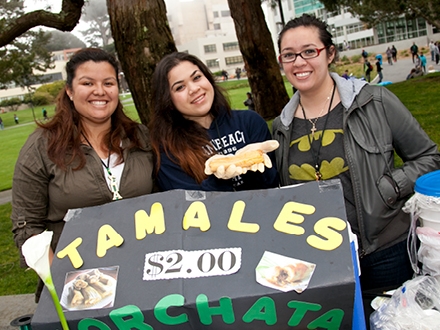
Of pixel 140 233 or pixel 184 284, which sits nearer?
pixel 184 284

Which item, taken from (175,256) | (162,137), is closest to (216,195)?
(175,256)

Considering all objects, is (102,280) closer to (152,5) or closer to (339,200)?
(339,200)

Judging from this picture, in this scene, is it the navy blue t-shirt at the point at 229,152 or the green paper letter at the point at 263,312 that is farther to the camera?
the navy blue t-shirt at the point at 229,152

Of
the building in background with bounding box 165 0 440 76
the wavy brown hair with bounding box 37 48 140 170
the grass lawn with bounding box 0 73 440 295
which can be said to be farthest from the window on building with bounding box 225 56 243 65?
the wavy brown hair with bounding box 37 48 140 170

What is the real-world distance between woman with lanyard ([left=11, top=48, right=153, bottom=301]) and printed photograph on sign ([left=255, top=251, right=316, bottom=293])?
91 cm

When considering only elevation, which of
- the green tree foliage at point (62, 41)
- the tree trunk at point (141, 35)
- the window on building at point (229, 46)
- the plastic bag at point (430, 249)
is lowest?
the plastic bag at point (430, 249)

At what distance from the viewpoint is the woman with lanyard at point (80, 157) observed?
1.98 metres

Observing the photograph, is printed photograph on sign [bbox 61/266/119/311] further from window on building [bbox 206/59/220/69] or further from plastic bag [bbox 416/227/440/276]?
window on building [bbox 206/59/220/69]

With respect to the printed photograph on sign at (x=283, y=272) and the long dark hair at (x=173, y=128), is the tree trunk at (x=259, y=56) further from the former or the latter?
the printed photograph on sign at (x=283, y=272)

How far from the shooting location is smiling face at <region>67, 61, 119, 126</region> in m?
2.07

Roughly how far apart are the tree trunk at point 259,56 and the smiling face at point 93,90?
6774 mm

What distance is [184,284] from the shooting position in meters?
1.34

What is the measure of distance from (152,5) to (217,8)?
91.3 meters

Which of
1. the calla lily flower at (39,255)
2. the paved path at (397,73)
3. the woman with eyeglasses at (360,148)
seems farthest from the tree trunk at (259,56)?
the paved path at (397,73)
